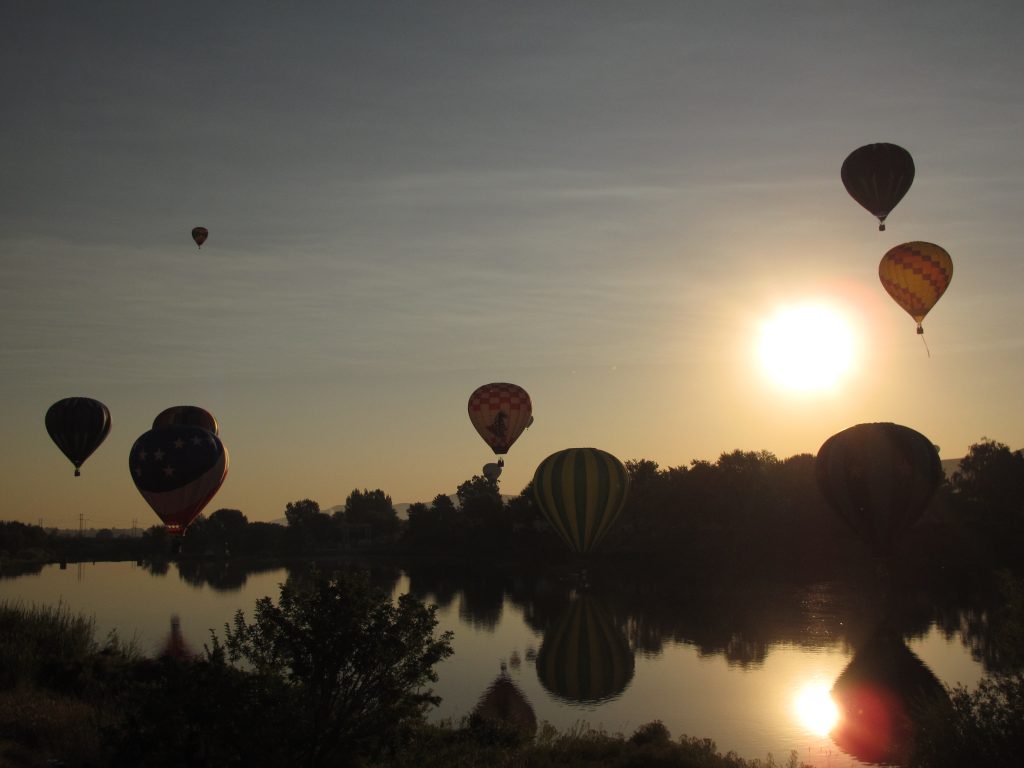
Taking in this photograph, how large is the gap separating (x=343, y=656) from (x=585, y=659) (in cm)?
2550

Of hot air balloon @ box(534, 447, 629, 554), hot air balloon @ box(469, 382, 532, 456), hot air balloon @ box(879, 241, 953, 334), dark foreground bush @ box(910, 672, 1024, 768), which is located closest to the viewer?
dark foreground bush @ box(910, 672, 1024, 768)

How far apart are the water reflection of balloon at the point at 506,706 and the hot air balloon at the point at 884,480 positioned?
13.7 m

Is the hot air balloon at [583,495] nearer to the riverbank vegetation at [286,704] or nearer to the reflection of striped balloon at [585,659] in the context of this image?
the reflection of striped balloon at [585,659]

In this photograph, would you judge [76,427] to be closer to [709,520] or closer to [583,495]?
[583,495]

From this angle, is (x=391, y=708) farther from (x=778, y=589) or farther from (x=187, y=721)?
(x=778, y=589)

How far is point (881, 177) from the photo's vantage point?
1385 inches

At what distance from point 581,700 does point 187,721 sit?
19.1 meters

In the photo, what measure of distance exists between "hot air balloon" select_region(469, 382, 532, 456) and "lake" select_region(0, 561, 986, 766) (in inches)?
358

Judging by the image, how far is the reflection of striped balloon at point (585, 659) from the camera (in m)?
31.3

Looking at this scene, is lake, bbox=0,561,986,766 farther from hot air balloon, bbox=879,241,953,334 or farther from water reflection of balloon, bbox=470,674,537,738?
hot air balloon, bbox=879,241,953,334

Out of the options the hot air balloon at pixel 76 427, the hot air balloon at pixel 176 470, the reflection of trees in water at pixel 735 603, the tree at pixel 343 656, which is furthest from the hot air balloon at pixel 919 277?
the hot air balloon at pixel 76 427

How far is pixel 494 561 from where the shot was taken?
9525 centimetres

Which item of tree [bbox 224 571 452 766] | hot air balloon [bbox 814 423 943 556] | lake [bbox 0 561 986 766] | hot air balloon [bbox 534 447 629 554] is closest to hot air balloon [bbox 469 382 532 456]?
hot air balloon [bbox 534 447 629 554]

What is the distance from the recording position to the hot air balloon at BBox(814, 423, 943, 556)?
113 feet
